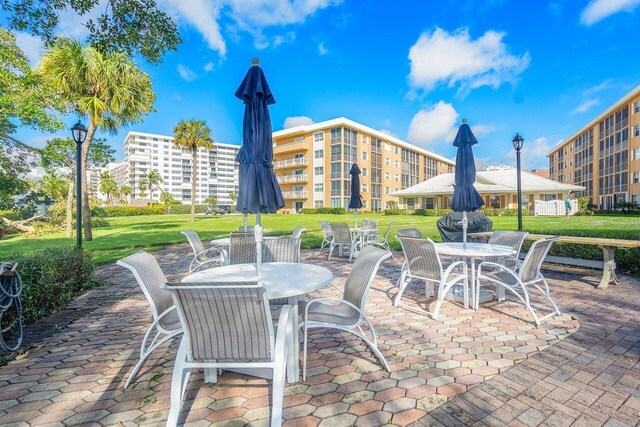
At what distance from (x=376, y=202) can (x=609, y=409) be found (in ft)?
160

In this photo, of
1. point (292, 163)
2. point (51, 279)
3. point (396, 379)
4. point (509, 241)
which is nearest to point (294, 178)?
point (292, 163)

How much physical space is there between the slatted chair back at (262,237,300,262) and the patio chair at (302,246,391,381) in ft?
4.31

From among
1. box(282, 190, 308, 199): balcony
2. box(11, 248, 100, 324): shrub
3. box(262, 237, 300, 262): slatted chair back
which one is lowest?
box(11, 248, 100, 324): shrub

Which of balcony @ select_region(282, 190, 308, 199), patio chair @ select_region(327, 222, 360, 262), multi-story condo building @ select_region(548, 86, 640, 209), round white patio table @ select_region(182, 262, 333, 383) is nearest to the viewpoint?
round white patio table @ select_region(182, 262, 333, 383)

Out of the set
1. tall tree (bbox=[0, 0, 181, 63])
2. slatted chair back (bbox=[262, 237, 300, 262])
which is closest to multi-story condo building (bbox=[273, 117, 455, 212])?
tall tree (bbox=[0, 0, 181, 63])

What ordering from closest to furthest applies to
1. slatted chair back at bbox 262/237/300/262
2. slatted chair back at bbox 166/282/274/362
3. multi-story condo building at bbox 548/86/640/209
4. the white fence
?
slatted chair back at bbox 166/282/274/362
slatted chair back at bbox 262/237/300/262
the white fence
multi-story condo building at bbox 548/86/640/209

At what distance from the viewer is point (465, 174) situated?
21.2 feet

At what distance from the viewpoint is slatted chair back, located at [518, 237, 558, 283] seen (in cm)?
410

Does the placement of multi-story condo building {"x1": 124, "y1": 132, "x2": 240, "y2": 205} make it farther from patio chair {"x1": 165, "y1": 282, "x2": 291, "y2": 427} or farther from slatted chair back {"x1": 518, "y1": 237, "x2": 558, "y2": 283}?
patio chair {"x1": 165, "y1": 282, "x2": 291, "y2": 427}

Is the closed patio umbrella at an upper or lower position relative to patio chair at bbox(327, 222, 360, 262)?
Result: upper

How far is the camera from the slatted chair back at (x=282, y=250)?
4.53m

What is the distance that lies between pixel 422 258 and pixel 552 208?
32.2 m

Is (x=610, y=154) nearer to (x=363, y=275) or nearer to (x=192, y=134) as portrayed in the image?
(x=192, y=134)

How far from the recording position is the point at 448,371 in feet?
9.45
